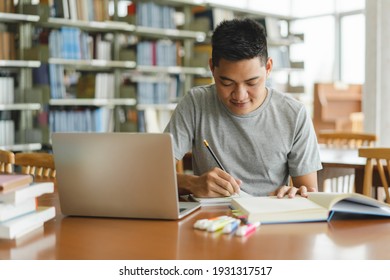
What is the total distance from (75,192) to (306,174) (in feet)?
2.57

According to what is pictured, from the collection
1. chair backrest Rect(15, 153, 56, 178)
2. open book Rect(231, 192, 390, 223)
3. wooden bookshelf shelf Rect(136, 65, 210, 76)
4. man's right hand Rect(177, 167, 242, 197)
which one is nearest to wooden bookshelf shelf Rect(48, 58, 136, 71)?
wooden bookshelf shelf Rect(136, 65, 210, 76)

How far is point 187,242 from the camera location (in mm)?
1141

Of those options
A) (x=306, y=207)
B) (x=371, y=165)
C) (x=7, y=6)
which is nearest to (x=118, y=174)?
(x=306, y=207)

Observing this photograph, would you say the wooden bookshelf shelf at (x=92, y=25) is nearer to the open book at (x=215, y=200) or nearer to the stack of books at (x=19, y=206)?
the open book at (x=215, y=200)

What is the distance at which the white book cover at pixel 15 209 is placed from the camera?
1154 millimetres

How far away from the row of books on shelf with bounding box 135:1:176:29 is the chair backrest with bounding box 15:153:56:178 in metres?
3.14

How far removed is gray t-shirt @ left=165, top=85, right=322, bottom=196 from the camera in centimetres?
184

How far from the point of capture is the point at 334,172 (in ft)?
9.09

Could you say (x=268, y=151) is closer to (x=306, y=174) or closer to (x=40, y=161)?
(x=306, y=174)

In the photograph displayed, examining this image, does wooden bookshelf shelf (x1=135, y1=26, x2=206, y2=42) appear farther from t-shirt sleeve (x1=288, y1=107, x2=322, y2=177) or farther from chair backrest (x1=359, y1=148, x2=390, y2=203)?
t-shirt sleeve (x1=288, y1=107, x2=322, y2=177)

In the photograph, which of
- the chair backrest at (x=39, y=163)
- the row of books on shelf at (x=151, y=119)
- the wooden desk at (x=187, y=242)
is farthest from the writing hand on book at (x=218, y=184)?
the row of books on shelf at (x=151, y=119)

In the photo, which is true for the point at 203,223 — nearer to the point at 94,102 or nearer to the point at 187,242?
the point at 187,242

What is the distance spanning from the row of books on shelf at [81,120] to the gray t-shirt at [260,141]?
284 cm
